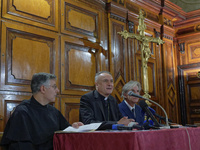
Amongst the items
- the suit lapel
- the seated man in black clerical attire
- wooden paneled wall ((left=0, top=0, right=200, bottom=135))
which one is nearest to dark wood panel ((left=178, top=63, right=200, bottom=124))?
wooden paneled wall ((left=0, top=0, right=200, bottom=135))

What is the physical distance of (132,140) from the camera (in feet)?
5.80

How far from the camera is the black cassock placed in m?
2.33

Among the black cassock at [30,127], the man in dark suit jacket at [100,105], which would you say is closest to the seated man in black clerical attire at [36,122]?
→ the black cassock at [30,127]

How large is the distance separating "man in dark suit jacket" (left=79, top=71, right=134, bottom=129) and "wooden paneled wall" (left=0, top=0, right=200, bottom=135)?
1064 mm

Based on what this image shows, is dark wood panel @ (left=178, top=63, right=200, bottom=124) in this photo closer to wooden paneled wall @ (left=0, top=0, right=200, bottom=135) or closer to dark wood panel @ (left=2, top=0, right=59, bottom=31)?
wooden paneled wall @ (left=0, top=0, right=200, bottom=135)

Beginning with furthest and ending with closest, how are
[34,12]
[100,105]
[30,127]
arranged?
[34,12] < [100,105] < [30,127]

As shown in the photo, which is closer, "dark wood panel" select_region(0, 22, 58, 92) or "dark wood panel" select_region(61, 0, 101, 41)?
"dark wood panel" select_region(0, 22, 58, 92)

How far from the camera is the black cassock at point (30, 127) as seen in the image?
233 centimetres

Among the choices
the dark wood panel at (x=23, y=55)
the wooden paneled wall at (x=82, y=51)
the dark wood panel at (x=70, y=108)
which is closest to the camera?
the dark wood panel at (x=23, y=55)

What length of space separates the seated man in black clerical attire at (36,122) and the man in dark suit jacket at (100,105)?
11.7 inches

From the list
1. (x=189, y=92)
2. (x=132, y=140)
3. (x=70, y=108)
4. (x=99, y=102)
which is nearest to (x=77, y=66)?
(x=70, y=108)

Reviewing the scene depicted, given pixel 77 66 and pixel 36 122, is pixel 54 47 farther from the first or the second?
pixel 36 122

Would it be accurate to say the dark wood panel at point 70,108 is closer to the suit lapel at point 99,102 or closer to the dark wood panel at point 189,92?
the suit lapel at point 99,102

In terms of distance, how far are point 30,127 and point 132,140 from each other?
3.70ft
